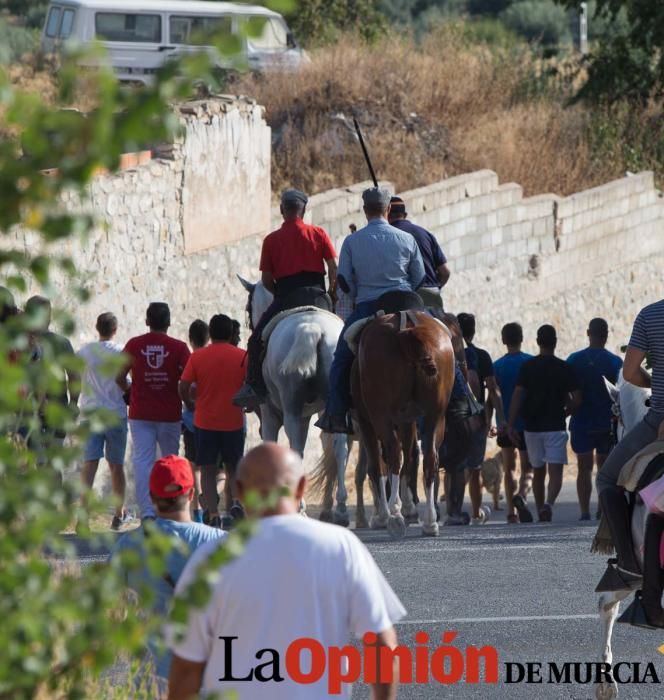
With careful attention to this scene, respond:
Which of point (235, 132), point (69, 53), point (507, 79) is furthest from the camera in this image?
point (507, 79)

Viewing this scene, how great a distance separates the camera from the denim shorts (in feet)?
46.9

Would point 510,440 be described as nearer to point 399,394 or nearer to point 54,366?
point 399,394

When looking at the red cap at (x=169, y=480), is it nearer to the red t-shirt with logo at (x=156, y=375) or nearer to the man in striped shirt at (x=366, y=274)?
the man in striped shirt at (x=366, y=274)

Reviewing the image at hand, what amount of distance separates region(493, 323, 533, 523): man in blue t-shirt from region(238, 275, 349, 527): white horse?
89.5 inches

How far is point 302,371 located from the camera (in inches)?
548

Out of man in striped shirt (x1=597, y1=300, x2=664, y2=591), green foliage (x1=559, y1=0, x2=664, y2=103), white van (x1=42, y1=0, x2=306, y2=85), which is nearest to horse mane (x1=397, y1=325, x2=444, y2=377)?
man in striped shirt (x1=597, y1=300, x2=664, y2=591)

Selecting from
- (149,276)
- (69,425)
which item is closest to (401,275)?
(149,276)

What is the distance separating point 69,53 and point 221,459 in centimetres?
1134

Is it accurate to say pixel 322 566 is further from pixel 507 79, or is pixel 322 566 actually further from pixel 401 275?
pixel 507 79

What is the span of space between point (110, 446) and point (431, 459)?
2.74 metres

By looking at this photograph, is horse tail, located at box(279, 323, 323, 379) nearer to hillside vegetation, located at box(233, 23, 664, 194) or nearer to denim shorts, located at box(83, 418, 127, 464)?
denim shorts, located at box(83, 418, 127, 464)

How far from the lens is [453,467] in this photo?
15070 mm

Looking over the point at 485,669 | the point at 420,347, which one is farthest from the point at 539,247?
the point at 485,669

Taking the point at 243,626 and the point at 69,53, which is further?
the point at 243,626
